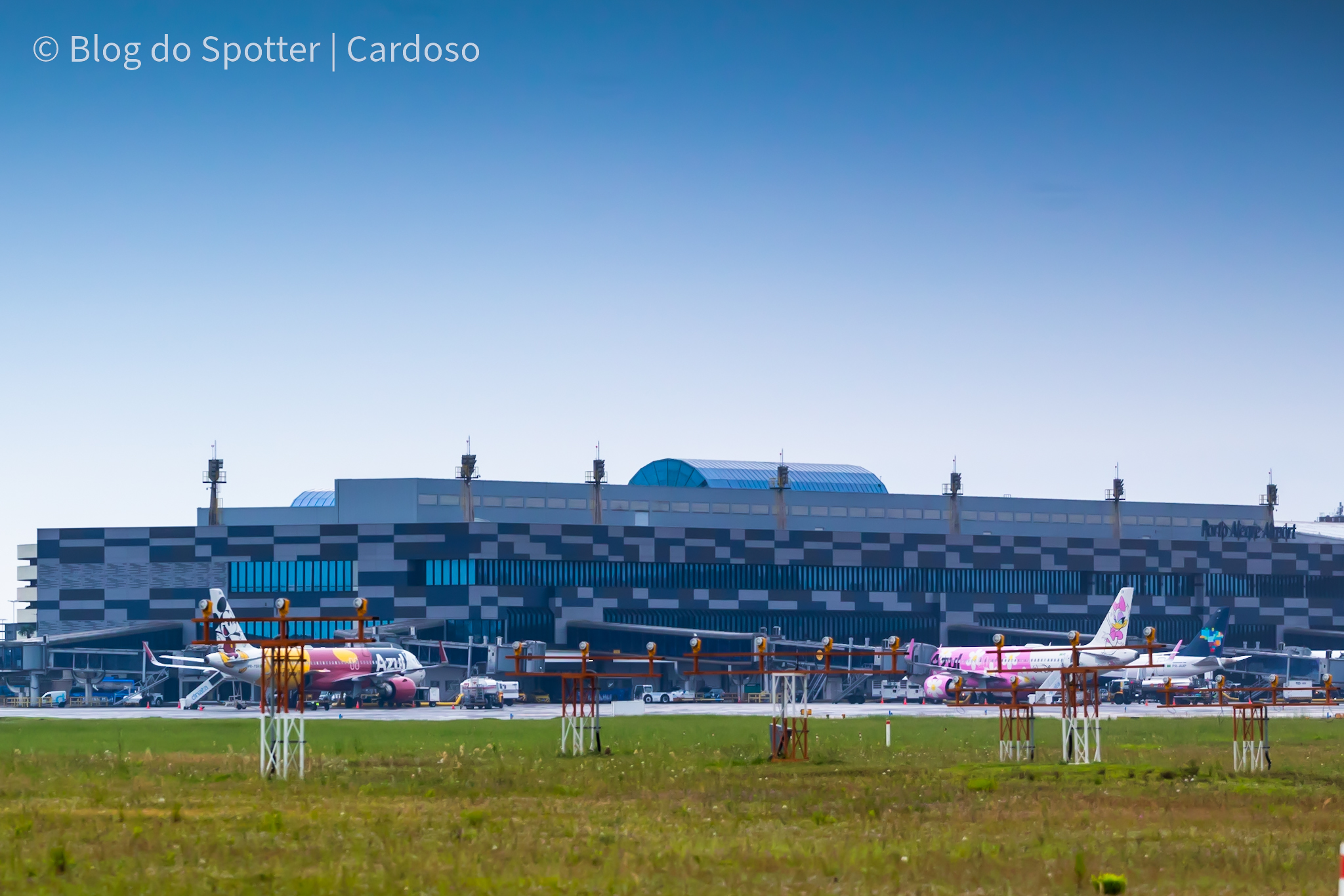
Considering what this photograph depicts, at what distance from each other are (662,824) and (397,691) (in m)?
92.5

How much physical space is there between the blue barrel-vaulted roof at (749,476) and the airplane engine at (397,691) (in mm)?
62893

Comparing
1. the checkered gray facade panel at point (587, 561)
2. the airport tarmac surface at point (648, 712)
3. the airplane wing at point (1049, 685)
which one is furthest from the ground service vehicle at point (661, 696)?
the airplane wing at point (1049, 685)

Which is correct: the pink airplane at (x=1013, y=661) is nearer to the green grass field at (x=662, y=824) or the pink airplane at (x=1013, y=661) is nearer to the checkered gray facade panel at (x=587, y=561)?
the checkered gray facade panel at (x=587, y=561)

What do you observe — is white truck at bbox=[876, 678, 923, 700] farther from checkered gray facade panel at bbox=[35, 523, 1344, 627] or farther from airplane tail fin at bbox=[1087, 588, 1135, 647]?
airplane tail fin at bbox=[1087, 588, 1135, 647]

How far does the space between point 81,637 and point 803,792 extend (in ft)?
393

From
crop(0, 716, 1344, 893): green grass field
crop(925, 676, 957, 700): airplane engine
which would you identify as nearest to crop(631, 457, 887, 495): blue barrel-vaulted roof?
crop(925, 676, 957, 700): airplane engine

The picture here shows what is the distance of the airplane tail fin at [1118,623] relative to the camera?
117875mm

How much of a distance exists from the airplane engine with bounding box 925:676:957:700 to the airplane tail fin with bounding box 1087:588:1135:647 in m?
14.0

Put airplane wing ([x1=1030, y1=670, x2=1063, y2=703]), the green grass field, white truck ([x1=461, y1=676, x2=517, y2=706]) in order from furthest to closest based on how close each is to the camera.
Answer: airplane wing ([x1=1030, y1=670, x2=1063, y2=703]) → white truck ([x1=461, y1=676, x2=517, y2=706]) → the green grass field

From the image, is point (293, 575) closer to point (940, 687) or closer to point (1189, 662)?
point (940, 687)

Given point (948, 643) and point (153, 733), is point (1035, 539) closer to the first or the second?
point (948, 643)

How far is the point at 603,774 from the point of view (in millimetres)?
46562

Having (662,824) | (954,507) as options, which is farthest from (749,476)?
(662,824)

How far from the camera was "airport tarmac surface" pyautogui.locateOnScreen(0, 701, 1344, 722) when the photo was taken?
333ft
